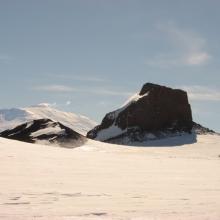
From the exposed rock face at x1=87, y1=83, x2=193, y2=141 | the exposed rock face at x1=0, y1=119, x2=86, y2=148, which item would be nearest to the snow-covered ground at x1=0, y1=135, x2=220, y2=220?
the exposed rock face at x1=0, y1=119, x2=86, y2=148

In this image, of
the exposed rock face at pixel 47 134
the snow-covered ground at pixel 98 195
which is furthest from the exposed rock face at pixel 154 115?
the snow-covered ground at pixel 98 195

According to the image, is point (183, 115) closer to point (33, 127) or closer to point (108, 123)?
point (108, 123)

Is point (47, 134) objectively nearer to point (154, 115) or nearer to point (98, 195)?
point (154, 115)

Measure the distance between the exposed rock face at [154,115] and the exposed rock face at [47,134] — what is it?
28916 millimetres

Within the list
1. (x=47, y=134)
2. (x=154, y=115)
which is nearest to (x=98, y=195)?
(x=47, y=134)

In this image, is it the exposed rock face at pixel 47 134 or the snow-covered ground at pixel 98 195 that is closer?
the snow-covered ground at pixel 98 195

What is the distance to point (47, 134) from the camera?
53.8 meters

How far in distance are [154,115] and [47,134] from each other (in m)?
38.1

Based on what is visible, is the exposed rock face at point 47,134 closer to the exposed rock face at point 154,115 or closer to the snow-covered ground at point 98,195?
the exposed rock face at point 154,115

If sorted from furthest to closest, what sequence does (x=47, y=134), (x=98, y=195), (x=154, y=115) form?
(x=154, y=115) → (x=47, y=134) → (x=98, y=195)

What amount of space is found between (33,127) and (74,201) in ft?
164

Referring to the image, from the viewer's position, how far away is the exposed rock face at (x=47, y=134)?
50.7m

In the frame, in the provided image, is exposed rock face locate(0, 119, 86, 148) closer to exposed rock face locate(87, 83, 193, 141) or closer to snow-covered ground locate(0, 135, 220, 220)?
exposed rock face locate(87, 83, 193, 141)

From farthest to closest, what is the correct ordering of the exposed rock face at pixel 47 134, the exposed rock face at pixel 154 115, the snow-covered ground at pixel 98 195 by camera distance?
the exposed rock face at pixel 154 115
the exposed rock face at pixel 47 134
the snow-covered ground at pixel 98 195
